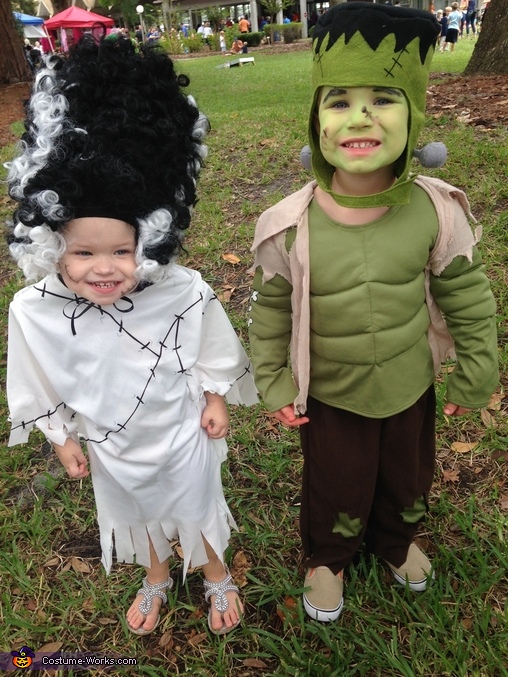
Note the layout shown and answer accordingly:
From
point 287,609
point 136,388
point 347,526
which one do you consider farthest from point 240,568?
point 136,388

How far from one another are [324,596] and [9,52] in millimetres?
13557

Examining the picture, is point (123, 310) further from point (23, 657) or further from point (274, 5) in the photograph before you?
point (274, 5)

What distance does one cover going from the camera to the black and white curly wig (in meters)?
1.29

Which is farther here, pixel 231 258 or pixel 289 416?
pixel 231 258

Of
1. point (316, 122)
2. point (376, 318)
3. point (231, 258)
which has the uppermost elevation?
point (316, 122)

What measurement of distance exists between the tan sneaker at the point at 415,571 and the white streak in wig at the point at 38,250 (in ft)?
5.07

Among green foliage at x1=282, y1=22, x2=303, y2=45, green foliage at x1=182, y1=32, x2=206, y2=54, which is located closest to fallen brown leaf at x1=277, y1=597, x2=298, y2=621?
green foliage at x1=182, y1=32, x2=206, y2=54

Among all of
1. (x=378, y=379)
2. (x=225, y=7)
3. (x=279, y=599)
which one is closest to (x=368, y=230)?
(x=378, y=379)

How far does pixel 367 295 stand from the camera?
1.43m

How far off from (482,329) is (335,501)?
2.30ft

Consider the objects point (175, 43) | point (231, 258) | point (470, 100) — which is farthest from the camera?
point (175, 43)

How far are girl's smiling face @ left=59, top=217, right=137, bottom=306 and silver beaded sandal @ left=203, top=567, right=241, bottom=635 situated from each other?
3.78ft

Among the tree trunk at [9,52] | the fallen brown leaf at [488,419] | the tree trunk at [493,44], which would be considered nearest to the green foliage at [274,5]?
the tree trunk at [9,52]

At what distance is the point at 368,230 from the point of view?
1.40 m
